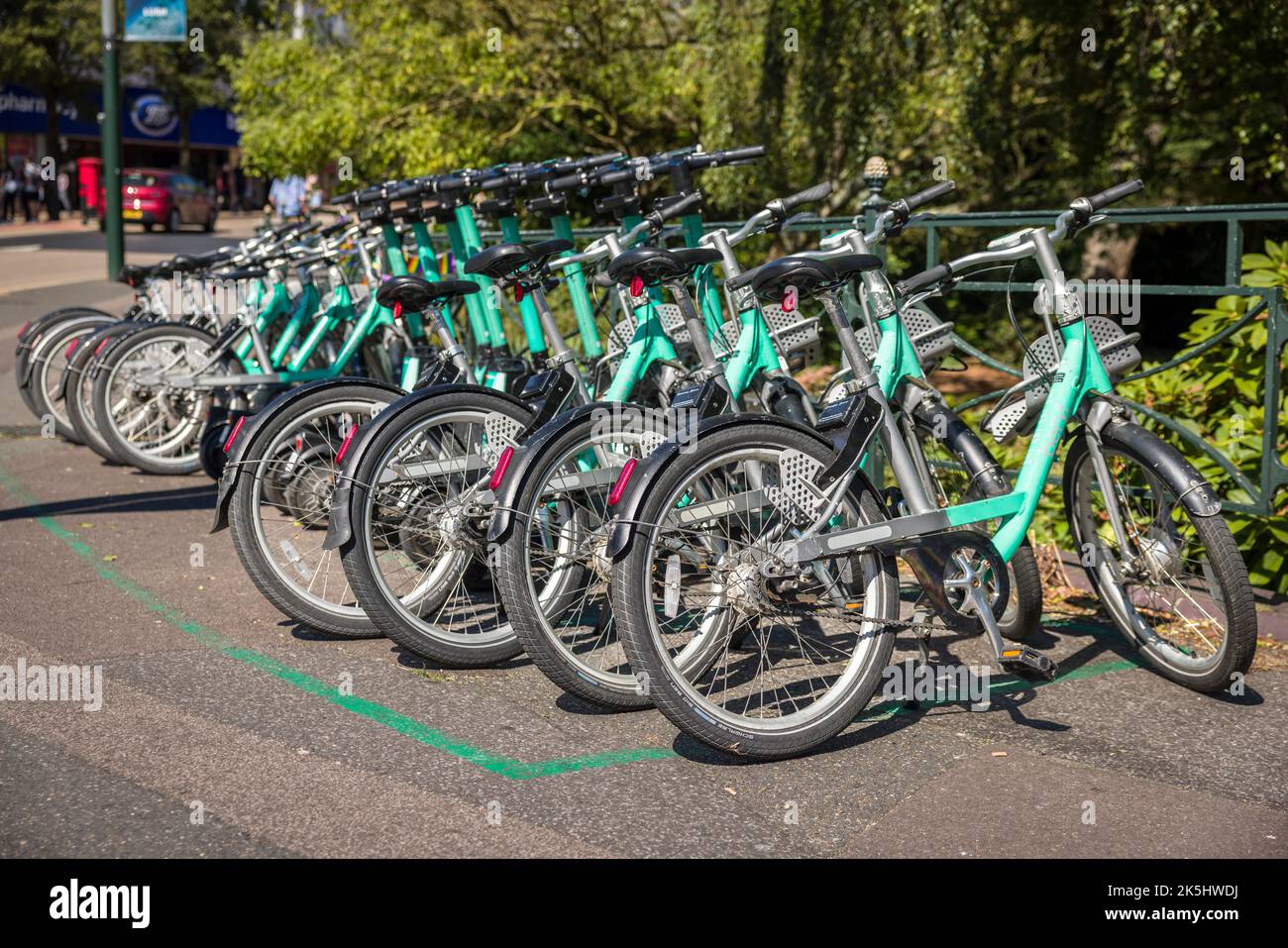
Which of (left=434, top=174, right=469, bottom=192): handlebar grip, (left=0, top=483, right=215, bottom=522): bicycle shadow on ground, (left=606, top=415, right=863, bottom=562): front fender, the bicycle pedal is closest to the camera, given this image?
(left=606, top=415, right=863, bottom=562): front fender

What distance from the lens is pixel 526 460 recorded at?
13.7ft

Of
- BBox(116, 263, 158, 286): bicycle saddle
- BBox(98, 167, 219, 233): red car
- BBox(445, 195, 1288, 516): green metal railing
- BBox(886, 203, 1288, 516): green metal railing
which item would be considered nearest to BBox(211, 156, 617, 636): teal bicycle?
BBox(445, 195, 1288, 516): green metal railing

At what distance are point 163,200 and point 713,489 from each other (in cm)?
3675

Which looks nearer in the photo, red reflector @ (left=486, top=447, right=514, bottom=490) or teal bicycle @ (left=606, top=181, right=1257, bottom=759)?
teal bicycle @ (left=606, top=181, right=1257, bottom=759)

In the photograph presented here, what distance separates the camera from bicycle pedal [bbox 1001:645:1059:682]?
4.16m

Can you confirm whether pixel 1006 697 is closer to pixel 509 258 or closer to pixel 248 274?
pixel 509 258

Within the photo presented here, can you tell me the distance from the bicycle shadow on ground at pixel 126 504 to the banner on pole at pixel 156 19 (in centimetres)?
995

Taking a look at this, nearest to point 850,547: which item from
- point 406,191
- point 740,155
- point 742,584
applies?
point 742,584

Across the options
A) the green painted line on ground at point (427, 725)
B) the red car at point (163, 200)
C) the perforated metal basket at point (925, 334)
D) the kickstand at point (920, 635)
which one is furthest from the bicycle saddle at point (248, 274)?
the red car at point (163, 200)

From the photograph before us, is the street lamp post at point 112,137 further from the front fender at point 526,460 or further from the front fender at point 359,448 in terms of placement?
the front fender at point 526,460

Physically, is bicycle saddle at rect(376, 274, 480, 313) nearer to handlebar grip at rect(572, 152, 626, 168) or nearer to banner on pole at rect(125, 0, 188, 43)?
handlebar grip at rect(572, 152, 626, 168)

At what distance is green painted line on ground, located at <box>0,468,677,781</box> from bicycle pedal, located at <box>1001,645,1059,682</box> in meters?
1.07

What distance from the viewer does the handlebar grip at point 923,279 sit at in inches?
183

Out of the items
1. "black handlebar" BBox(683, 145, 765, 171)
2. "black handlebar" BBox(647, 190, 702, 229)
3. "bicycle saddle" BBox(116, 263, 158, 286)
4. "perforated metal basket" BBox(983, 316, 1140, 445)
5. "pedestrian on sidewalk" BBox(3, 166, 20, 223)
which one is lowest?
"perforated metal basket" BBox(983, 316, 1140, 445)
